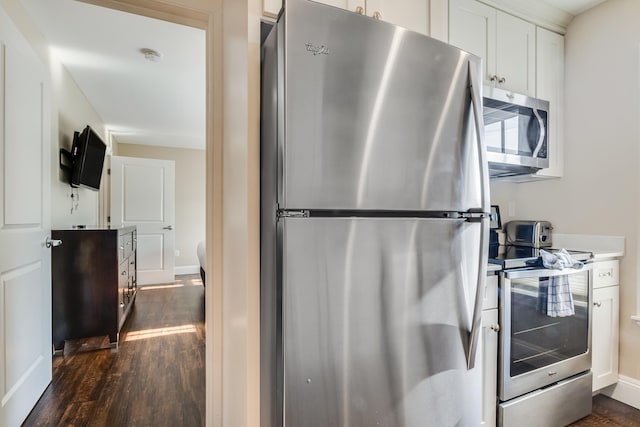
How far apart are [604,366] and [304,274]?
225cm

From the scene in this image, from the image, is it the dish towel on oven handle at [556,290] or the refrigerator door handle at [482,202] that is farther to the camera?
the dish towel on oven handle at [556,290]

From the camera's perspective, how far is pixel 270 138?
956 millimetres

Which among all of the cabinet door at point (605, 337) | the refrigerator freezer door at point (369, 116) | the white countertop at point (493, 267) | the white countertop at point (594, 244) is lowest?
the cabinet door at point (605, 337)

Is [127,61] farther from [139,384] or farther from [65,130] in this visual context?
[139,384]

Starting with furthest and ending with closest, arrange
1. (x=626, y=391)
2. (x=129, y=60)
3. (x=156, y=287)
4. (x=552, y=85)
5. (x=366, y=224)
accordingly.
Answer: (x=156, y=287), (x=129, y=60), (x=552, y=85), (x=626, y=391), (x=366, y=224)

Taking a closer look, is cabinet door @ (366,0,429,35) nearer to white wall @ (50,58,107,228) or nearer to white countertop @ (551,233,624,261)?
white countertop @ (551,233,624,261)

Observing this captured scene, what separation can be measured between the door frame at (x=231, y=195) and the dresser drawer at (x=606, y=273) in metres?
2.06

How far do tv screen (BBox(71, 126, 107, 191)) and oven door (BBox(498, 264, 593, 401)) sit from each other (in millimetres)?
3618

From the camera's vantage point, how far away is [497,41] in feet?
6.30

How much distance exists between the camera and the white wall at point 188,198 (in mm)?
6273

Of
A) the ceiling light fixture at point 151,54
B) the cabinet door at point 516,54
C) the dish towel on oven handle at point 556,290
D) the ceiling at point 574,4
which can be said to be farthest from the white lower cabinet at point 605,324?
the ceiling light fixture at point 151,54

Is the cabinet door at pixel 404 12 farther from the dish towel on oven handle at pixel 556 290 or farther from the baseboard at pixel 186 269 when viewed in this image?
the baseboard at pixel 186 269

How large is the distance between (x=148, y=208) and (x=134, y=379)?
11.8 ft

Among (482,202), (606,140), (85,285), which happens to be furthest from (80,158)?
(606,140)
